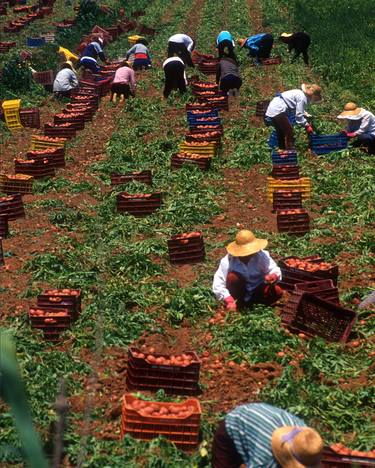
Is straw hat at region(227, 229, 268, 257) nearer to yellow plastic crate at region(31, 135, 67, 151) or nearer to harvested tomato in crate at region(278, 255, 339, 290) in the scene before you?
harvested tomato in crate at region(278, 255, 339, 290)

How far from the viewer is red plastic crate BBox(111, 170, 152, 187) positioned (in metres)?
13.2

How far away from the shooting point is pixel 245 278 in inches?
321

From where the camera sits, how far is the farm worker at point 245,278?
26.7 feet

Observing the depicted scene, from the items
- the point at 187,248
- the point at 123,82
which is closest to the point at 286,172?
the point at 187,248

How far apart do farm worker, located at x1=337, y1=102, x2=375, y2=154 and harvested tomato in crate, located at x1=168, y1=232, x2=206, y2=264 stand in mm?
4761

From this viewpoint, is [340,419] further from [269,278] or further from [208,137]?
[208,137]

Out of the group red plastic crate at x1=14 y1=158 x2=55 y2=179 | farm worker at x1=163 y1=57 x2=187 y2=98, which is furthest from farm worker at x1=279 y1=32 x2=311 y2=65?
red plastic crate at x1=14 y1=158 x2=55 y2=179

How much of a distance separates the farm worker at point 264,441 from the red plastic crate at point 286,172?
25.0ft

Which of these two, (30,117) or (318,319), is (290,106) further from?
(30,117)

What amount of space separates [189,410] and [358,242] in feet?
15.7

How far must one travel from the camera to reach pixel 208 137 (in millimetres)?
15016

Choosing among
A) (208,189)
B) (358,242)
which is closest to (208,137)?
(208,189)

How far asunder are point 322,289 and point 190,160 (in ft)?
→ 20.2

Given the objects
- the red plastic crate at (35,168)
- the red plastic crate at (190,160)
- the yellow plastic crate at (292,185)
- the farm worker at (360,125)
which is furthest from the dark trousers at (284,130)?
the red plastic crate at (35,168)
